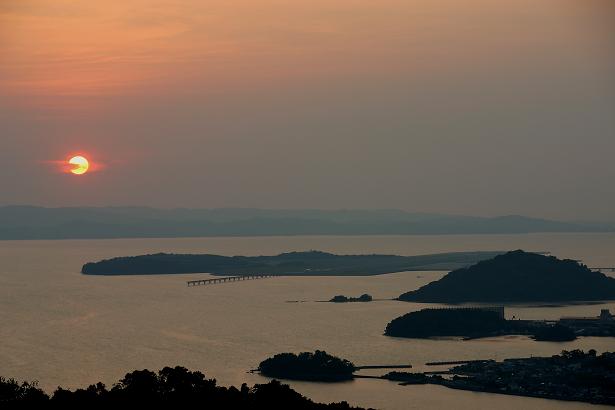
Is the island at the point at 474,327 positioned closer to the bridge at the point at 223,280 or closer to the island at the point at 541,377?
the island at the point at 541,377

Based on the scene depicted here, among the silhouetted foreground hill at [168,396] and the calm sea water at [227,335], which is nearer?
the silhouetted foreground hill at [168,396]

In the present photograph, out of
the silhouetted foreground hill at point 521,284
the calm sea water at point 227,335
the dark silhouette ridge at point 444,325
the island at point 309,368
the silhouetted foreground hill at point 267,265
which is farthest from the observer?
the silhouetted foreground hill at point 267,265

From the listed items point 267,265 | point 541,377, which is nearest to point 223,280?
point 267,265

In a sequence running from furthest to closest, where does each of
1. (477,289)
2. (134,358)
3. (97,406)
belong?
(477,289), (134,358), (97,406)

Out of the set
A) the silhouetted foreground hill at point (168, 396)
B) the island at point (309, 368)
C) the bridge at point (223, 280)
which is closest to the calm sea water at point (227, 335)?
the island at point (309, 368)

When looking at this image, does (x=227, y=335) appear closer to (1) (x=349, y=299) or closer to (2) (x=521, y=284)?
(1) (x=349, y=299)

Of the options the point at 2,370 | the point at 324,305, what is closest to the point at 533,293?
the point at 324,305

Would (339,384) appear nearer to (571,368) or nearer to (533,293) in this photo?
(571,368)
